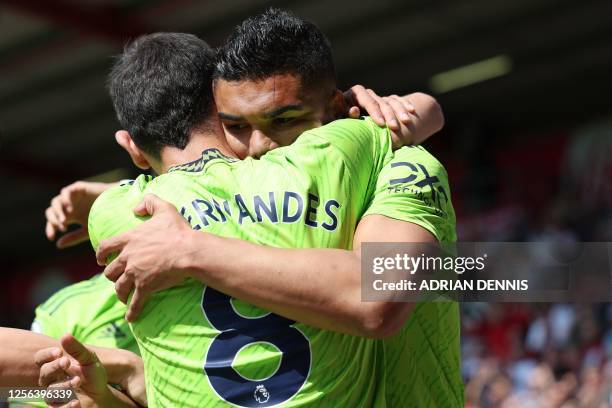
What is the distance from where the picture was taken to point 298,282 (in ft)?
6.80

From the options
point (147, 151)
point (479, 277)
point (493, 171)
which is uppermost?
point (493, 171)

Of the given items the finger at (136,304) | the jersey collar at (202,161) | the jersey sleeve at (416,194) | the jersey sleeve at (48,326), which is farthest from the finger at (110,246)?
the jersey sleeve at (48,326)

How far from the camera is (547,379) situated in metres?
9.15

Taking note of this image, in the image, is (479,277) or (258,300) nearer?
(258,300)

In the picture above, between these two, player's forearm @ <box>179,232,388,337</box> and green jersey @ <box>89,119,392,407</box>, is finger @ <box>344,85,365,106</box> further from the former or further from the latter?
player's forearm @ <box>179,232,388,337</box>

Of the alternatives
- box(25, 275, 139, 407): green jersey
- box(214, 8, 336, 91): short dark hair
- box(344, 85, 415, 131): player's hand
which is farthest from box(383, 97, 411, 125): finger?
box(25, 275, 139, 407): green jersey

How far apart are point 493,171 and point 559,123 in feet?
5.41

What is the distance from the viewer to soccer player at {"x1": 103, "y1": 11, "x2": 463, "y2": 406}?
2090 mm

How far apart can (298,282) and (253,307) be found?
0.54 ft

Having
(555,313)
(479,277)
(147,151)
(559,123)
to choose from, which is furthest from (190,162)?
(559,123)

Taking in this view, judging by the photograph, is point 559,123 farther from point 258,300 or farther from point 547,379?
point 258,300

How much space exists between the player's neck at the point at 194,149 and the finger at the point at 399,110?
0.48 metres

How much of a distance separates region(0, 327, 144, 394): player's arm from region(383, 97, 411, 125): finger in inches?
40.3

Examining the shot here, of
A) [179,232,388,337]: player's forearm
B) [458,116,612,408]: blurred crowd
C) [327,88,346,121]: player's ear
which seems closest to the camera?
[179,232,388,337]: player's forearm
